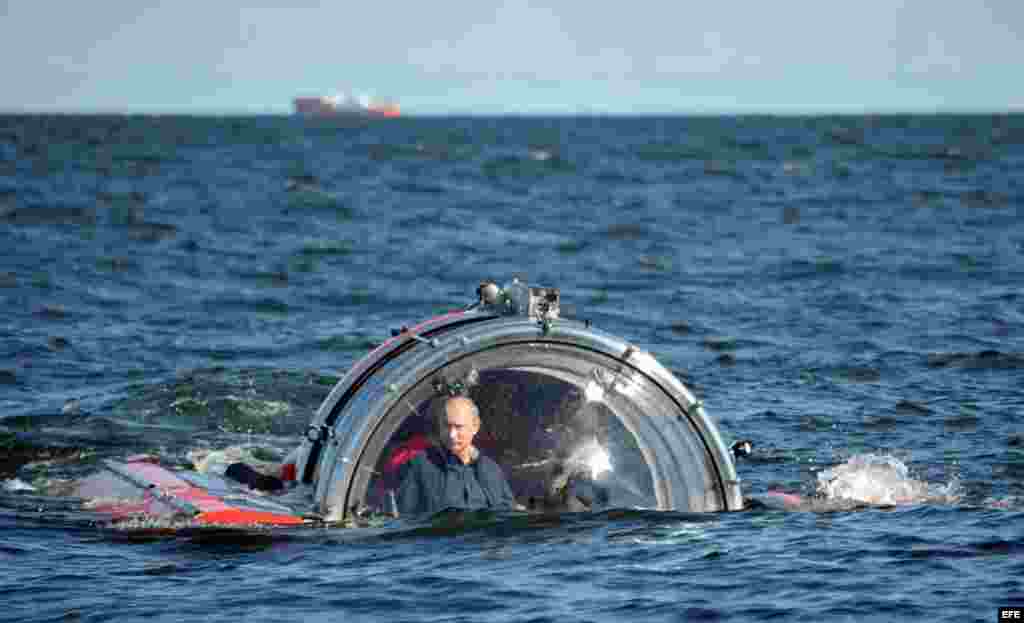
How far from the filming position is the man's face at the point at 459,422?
1074 centimetres

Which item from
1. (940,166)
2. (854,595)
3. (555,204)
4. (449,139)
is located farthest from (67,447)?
(449,139)

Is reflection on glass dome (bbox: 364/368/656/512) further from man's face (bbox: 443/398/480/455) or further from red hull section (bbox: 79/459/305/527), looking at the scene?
red hull section (bbox: 79/459/305/527)

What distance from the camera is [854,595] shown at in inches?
372

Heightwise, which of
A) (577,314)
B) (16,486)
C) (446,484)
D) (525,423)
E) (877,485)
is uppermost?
(577,314)

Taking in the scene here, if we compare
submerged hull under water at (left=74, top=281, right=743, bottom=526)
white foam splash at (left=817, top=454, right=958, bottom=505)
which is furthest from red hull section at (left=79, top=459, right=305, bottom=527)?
white foam splash at (left=817, top=454, right=958, bottom=505)

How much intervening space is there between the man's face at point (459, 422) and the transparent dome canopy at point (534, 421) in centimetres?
9

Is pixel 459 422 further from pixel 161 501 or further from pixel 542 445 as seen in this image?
pixel 161 501

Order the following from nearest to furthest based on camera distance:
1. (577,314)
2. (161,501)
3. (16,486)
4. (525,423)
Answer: (525,423)
(161,501)
(16,486)
(577,314)

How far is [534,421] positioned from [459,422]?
0.56 metres

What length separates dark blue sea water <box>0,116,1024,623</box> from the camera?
383 inches

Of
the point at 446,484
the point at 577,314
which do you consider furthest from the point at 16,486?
the point at 577,314

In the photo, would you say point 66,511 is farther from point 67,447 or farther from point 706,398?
point 706,398

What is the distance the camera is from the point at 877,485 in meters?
13.0

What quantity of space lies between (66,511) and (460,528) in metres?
3.37
